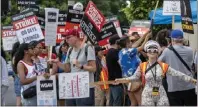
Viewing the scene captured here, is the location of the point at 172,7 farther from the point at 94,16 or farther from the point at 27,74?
the point at 27,74

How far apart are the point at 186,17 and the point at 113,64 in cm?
164

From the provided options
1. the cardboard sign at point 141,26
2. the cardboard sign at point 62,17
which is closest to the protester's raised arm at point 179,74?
the cardboard sign at point 62,17

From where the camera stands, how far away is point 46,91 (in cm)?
851

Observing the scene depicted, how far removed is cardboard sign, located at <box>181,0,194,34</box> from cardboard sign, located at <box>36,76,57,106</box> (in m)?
3.60

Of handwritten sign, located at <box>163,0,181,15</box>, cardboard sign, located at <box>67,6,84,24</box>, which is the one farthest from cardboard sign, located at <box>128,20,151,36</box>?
cardboard sign, located at <box>67,6,84,24</box>

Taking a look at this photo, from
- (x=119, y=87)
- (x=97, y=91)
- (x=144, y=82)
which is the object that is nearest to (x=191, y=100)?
(x=144, y=82)

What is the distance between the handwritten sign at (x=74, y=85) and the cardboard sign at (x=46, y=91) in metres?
0.12

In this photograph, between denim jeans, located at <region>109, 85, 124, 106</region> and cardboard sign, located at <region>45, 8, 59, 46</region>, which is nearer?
cardboard sign, located at <region>45, 8, 59, 46</region>

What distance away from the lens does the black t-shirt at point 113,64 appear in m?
10.9

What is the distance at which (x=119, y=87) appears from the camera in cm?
1094

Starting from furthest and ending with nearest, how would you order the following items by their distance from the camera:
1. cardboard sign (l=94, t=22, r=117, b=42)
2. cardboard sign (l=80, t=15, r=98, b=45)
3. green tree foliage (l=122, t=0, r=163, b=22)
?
green tree foliage (l=122, t=0, r=163, b=22)
cardboard sign (l=94, t=22, r=117, b=42)
cardboard sign (l=80, t=15, r=98, b=45)

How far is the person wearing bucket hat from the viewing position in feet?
29.9

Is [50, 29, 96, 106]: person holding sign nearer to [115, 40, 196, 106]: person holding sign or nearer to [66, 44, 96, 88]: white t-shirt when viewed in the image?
[66, 44, 96, 88]: white t-shirt

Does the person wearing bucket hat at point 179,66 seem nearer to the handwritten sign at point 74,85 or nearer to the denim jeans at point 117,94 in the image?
the handwritten sign at point 74,85
